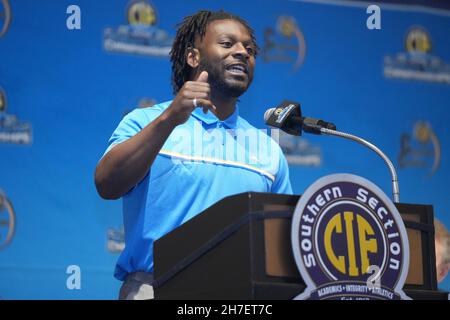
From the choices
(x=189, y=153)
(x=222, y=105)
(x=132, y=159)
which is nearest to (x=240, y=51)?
(x=222, y=105)

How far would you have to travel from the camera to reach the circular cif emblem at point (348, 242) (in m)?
2.09

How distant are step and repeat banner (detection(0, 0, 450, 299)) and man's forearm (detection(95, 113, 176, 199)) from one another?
1396 millimetres

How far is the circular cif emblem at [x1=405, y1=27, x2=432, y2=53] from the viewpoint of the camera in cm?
476

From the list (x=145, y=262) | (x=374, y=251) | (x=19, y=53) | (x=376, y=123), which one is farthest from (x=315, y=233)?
(x=376, y=123)

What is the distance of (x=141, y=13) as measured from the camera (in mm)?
4215

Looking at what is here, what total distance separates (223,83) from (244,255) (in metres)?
0.97

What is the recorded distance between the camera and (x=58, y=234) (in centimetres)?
394

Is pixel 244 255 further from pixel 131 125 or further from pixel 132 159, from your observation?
pixel 131 125

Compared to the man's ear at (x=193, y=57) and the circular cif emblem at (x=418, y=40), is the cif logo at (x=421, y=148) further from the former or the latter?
the man's ear at (x=193, y=57)

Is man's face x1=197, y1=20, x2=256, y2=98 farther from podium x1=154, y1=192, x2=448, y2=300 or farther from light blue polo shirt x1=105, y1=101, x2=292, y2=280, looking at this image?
podium x1=154, y1=192, x2=448, y2=300

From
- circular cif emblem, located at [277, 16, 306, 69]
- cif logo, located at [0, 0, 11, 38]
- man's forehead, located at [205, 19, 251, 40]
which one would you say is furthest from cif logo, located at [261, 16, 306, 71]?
man's forehead, located at [205, 19, 251, 40]

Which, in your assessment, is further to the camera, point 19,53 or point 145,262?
point 19,53

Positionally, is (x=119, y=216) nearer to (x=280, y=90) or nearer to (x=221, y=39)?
(x=280, y=90)
